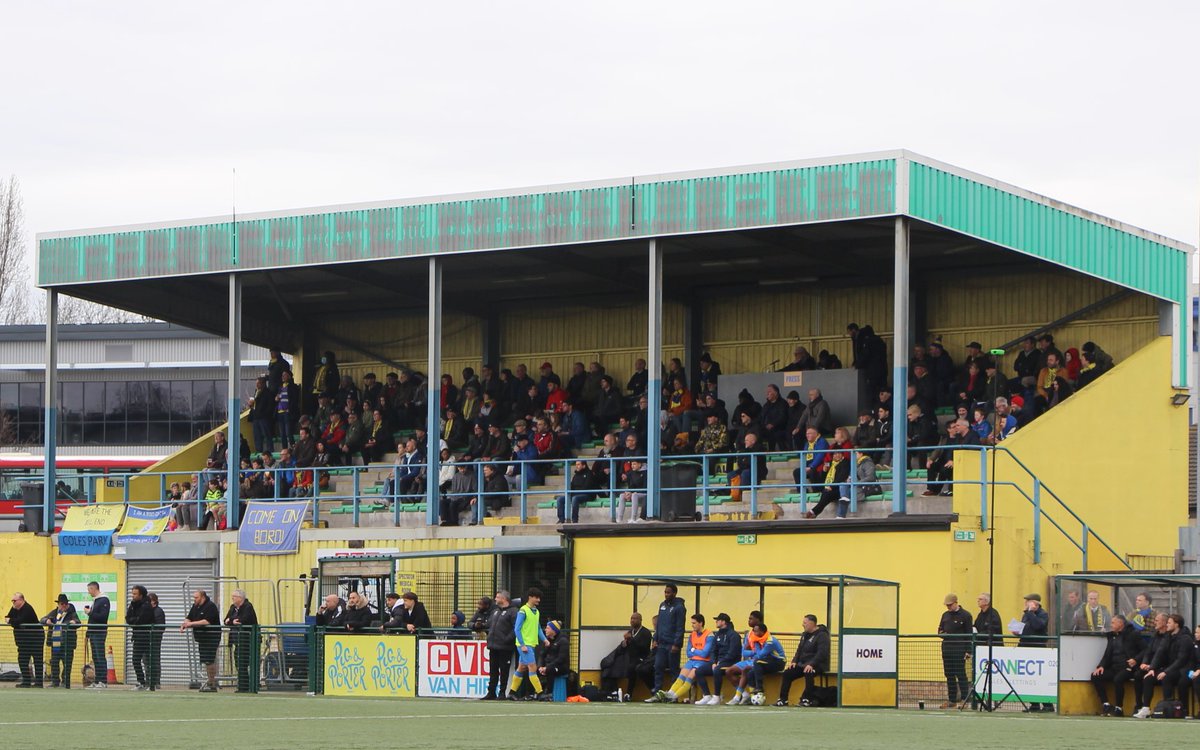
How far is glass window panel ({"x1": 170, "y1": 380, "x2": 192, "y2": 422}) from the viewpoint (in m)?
66.6

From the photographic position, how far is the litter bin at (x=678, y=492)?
27531mm

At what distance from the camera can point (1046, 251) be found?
28156 millimetres

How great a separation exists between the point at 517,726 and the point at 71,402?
5338 centimetres

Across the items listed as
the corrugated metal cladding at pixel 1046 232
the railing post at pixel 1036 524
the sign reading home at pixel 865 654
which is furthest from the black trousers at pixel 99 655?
the railing post at pixel 1036 524

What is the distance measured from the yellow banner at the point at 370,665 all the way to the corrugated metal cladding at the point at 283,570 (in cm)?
394

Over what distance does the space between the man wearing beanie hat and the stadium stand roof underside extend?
644 cm

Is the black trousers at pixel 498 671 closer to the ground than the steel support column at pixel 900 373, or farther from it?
closer to the ground

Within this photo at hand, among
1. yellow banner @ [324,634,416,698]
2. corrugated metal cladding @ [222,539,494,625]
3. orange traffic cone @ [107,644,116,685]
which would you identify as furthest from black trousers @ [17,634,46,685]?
yellow banner @ [324,634,416,698]

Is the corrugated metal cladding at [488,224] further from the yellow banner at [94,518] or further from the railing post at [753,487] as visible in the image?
the yellow banner at [94,518]

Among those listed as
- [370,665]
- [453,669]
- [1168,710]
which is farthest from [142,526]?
[1168,710]

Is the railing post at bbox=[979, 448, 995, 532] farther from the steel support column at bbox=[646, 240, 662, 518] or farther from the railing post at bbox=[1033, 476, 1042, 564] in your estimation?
the steel support column at bbox=[646, 240, 662, 518]

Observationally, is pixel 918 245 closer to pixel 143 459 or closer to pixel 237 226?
pixel 237 226

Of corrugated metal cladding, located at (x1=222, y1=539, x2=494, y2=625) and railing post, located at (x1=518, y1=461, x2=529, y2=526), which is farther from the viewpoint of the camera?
corrugated metal cladding, located at (x1=222, y1=539, x2=494, y2=625)

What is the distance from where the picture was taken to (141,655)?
2766 centimetres
